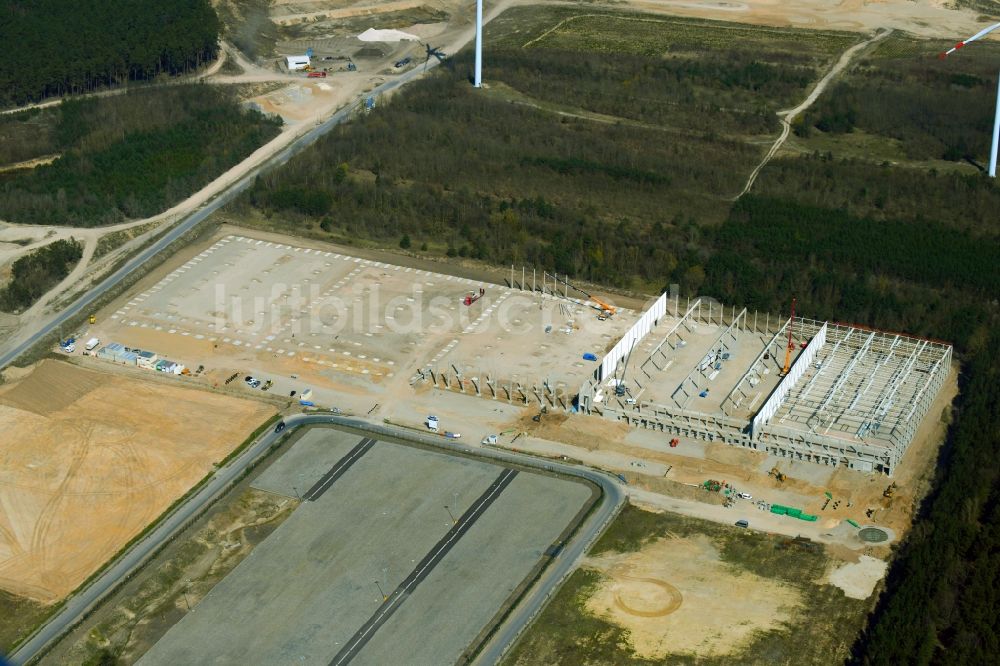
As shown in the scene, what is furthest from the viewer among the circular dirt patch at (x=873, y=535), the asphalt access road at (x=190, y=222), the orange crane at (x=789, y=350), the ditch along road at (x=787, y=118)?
the ditch along road at (x=787, y=118)

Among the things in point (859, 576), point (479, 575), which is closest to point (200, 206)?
point (479, 575)

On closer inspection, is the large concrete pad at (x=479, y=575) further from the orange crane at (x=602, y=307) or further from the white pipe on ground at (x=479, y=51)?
the white pipe on ground at (x=479, y=51)

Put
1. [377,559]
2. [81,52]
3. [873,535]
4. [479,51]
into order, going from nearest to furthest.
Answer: [377,559] → [873,535] → [81,52] → [479,51]

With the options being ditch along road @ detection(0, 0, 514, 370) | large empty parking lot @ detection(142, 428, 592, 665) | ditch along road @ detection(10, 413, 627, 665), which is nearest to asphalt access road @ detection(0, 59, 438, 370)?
ditch along road @ detection(0, 0, 514, 370)

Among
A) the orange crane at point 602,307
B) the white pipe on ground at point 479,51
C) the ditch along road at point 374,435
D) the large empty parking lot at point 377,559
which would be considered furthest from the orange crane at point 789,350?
the white pipe on ground at point 479,51

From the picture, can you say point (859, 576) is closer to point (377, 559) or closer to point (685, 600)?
point (685, 600)

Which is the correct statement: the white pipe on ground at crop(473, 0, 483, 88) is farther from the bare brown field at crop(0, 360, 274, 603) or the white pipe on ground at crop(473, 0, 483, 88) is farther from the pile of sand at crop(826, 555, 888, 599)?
the pile of sand at crop(826, 555, 888, 599)
